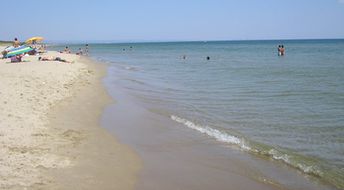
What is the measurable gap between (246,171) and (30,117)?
19.4ft

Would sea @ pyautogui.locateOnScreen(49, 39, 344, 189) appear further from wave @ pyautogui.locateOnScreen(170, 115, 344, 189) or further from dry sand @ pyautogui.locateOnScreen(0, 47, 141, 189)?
dry sand @ pyautogui.locateOnScreen(0, 47, 141, 189)

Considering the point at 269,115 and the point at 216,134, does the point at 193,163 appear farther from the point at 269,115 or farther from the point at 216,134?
the point at 269,115

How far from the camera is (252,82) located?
22.2 metres

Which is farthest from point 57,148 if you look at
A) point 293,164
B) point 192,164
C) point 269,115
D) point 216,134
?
point 269,115

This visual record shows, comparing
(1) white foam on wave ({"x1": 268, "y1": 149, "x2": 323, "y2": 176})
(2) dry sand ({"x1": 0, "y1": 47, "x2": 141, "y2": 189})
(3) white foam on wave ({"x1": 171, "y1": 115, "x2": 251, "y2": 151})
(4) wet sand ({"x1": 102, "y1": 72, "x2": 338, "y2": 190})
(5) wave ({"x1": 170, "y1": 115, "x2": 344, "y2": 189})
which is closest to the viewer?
(2) dry sand ({"x1": 0, "y1": 47, "x2": 141, "y2": 189})

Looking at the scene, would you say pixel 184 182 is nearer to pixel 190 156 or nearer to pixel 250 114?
pixel 190 156

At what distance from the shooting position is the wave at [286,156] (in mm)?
7227

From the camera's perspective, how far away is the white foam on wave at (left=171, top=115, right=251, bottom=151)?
932 centimetres

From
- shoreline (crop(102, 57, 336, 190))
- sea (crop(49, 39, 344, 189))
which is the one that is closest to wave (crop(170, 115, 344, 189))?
sea (crop(49, 39, 344, 189))

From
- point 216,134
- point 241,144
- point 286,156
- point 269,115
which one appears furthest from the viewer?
point 269,115

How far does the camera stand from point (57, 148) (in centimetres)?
786

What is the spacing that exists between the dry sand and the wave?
2647mm

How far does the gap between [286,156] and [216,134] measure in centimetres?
226

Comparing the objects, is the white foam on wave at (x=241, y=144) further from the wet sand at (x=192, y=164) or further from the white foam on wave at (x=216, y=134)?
the wet sand at (x=192, y=164)
